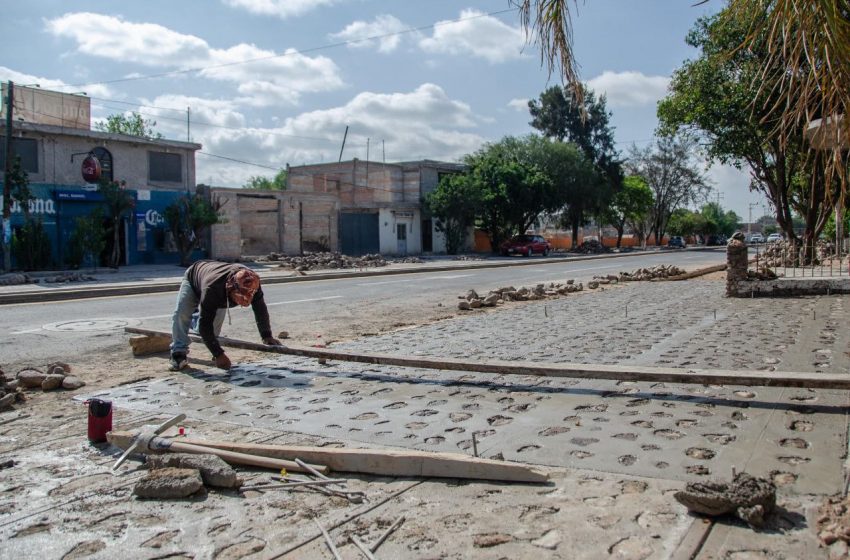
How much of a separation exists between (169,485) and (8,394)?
284cm

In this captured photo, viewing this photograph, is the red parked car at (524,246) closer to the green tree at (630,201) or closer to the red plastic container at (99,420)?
the green tree at (630,201)

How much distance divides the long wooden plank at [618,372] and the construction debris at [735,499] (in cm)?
177

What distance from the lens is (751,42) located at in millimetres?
2885

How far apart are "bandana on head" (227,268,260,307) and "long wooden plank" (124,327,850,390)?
0.66m

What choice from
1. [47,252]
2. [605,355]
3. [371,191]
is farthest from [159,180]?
[605,355]

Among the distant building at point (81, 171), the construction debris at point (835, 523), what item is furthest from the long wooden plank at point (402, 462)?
the distant building at point (81, 171)

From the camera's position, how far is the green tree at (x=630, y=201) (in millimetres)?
65688

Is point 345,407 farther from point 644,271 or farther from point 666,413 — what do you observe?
point 644,271

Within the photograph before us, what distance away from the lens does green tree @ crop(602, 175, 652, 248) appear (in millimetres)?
65688

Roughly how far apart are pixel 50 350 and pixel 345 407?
15.8ft

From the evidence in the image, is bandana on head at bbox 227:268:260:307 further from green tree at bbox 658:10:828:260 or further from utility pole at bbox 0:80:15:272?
utility pole at bbox 0:80:15:272

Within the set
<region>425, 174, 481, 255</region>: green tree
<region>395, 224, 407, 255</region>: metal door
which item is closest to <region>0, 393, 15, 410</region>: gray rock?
<region>425, 174, 481, 255</region>: green tree

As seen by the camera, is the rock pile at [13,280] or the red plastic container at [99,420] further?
the rock pile at [13,280]

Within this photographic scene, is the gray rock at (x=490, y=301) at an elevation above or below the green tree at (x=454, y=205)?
below
